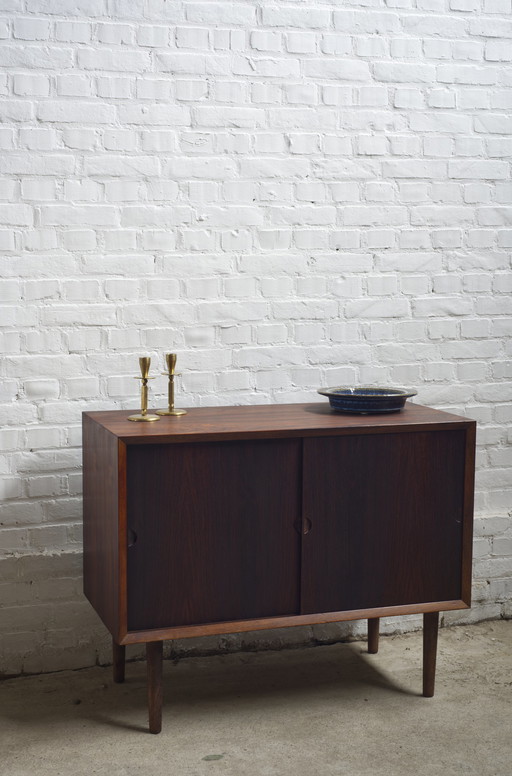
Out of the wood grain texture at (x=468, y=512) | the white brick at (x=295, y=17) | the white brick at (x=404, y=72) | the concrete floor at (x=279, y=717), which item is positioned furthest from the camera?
the white brick at (x=404, y=72)

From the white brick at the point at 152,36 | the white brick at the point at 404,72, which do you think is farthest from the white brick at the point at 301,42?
the white brick at the point at 152,36

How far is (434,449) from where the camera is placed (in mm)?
2859

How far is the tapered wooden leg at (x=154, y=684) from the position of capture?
8.87ft

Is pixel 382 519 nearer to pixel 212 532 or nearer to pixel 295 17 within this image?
pixel 212 532

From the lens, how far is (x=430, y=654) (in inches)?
118

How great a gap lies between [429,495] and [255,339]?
2.84ft

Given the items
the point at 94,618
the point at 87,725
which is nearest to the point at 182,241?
the point at 94,618

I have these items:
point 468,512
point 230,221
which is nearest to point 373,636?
point 468,512

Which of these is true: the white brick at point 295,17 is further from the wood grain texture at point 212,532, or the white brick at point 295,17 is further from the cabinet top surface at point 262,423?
the wood grain texture at point 212,532

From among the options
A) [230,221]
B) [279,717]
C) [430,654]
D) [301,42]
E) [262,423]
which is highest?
[301,42]

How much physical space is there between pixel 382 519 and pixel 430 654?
0.52 metres

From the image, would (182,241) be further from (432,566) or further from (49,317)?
(432,566)

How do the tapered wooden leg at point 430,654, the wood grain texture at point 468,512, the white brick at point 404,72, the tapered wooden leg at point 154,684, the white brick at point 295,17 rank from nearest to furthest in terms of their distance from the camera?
1. the tapered wooden leg at point 154,684
2. the wood grain texture at point 468,512
3. the tapered wooden leg at point 430,654
4. the white brick at point 295,17
5. the white brick at point 404,72

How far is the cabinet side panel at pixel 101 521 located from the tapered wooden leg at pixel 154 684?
5.7 inches
